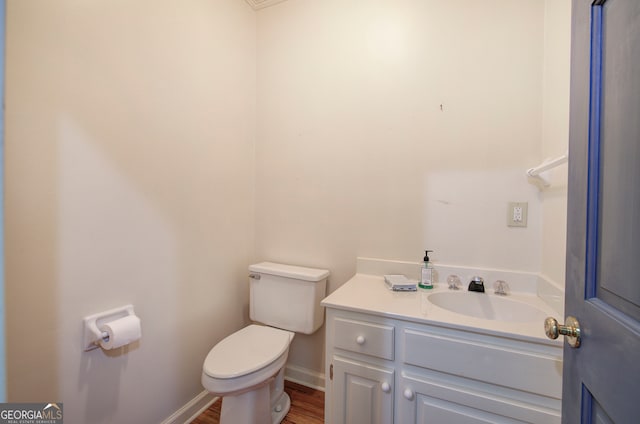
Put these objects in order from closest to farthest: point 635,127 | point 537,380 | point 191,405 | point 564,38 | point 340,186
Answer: point 635,127 → point 537,380 → point 564,38 → point 191,405 → point 340,186

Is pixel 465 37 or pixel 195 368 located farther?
pixel 195 368

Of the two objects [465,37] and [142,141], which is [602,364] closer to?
[465,37]

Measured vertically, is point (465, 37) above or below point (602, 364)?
above

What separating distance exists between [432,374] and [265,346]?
2.70 feet

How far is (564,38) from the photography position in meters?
1.09

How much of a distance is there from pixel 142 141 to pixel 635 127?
5.34 feet

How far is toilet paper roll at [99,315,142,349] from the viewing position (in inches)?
41.9

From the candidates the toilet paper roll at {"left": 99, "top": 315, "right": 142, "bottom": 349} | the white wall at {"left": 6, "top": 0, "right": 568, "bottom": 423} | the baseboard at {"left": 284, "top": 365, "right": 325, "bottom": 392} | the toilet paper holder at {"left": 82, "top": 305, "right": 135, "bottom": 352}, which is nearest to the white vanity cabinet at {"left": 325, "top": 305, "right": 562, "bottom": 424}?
the white wall at {"left": 6, "top": 0, "right": 568, "bottom": 423}

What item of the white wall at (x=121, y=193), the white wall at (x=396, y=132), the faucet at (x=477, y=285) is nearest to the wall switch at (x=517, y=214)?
the white wall at (x=396, y=132)

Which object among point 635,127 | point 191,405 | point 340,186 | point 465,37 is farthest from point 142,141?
point 465,37

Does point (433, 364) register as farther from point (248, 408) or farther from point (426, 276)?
point (248, 408)

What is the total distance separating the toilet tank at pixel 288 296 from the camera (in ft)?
5.29

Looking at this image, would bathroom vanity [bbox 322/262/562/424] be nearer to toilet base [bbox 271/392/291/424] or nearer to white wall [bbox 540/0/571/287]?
white wall [bbox 540/0/571/287]

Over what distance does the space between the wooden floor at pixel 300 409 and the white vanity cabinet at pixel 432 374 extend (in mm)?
451
